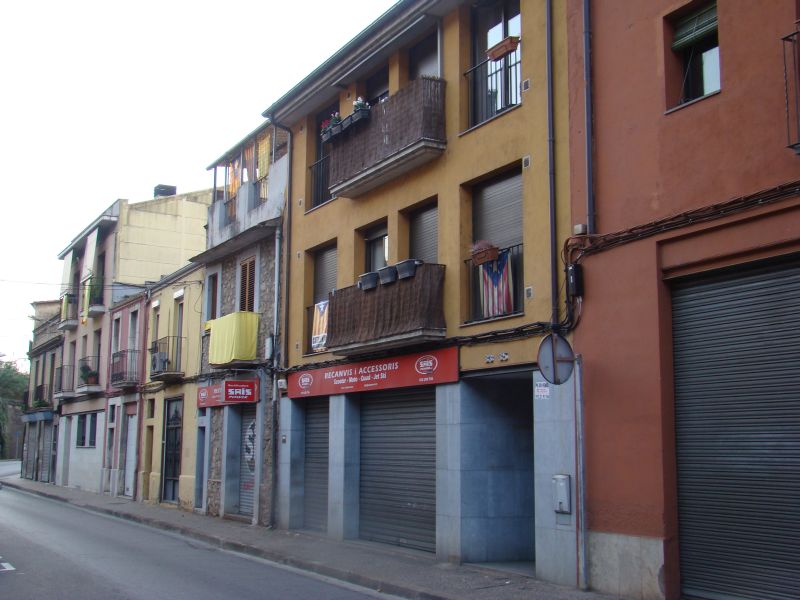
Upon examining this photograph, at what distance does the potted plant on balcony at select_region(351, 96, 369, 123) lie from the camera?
51.3ft

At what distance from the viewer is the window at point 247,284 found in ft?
68.9

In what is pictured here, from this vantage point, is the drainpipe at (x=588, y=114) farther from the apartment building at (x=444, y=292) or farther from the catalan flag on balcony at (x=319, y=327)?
the catalan flag on balcony at (x=319, y=327)

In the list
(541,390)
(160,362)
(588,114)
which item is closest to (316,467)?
(541,390)

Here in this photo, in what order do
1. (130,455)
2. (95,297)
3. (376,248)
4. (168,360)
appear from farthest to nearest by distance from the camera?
(95,297) < (130,455) < (168,360) < (376,248)

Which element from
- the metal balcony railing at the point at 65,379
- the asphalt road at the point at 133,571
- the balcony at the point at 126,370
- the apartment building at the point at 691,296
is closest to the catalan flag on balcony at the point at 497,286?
the apartment building at the point at 691,296

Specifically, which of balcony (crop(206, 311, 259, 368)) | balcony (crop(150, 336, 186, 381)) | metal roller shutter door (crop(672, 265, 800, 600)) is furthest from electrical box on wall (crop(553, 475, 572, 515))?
balcony (crop(150, 336, 186, 381))

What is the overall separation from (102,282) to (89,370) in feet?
11.5

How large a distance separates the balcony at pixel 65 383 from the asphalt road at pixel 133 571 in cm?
1758

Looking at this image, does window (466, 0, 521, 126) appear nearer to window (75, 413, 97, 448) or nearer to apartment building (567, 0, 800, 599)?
apartment building (567, 0, 800, 599)

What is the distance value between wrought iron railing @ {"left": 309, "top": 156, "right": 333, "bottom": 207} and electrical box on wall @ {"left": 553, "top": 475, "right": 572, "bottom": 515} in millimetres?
8980

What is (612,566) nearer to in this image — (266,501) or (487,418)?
(487,418)

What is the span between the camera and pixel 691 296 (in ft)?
32.2

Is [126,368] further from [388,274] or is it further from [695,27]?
[695,27]

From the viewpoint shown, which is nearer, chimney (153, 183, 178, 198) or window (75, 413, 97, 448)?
window (75, 413, 97, 448)
